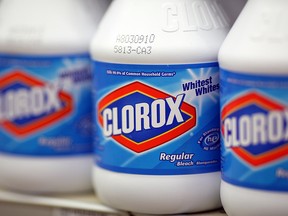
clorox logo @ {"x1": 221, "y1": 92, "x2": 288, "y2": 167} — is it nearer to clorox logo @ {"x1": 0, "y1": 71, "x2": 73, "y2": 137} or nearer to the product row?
the product row

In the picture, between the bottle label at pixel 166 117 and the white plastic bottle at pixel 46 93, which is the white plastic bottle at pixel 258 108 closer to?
the bottle label at pixel 166 117

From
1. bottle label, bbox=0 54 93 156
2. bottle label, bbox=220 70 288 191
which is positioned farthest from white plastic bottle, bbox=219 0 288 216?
bottle label, bbox=0 54 93 156

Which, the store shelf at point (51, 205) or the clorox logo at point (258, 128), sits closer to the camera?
the clorox logo at point (258, 128)

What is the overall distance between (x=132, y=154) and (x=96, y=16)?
28cm

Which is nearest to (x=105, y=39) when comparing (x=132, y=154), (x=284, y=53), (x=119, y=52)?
(x=119, y=52)

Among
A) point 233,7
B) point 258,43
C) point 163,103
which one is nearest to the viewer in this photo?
point 258,43

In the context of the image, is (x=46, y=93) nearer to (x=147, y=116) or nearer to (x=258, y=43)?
(x=147, y=116)

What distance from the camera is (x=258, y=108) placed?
96cm

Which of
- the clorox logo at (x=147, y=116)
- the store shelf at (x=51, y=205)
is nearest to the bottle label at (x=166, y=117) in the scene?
the clorox logo at (x=147, y=116)

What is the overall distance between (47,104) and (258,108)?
0.39m

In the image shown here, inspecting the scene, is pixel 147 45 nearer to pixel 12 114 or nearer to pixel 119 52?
pixel 119 52

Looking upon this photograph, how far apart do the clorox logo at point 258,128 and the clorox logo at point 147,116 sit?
86mm

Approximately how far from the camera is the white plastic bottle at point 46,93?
120cm

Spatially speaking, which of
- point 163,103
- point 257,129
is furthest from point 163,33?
point 257,129
